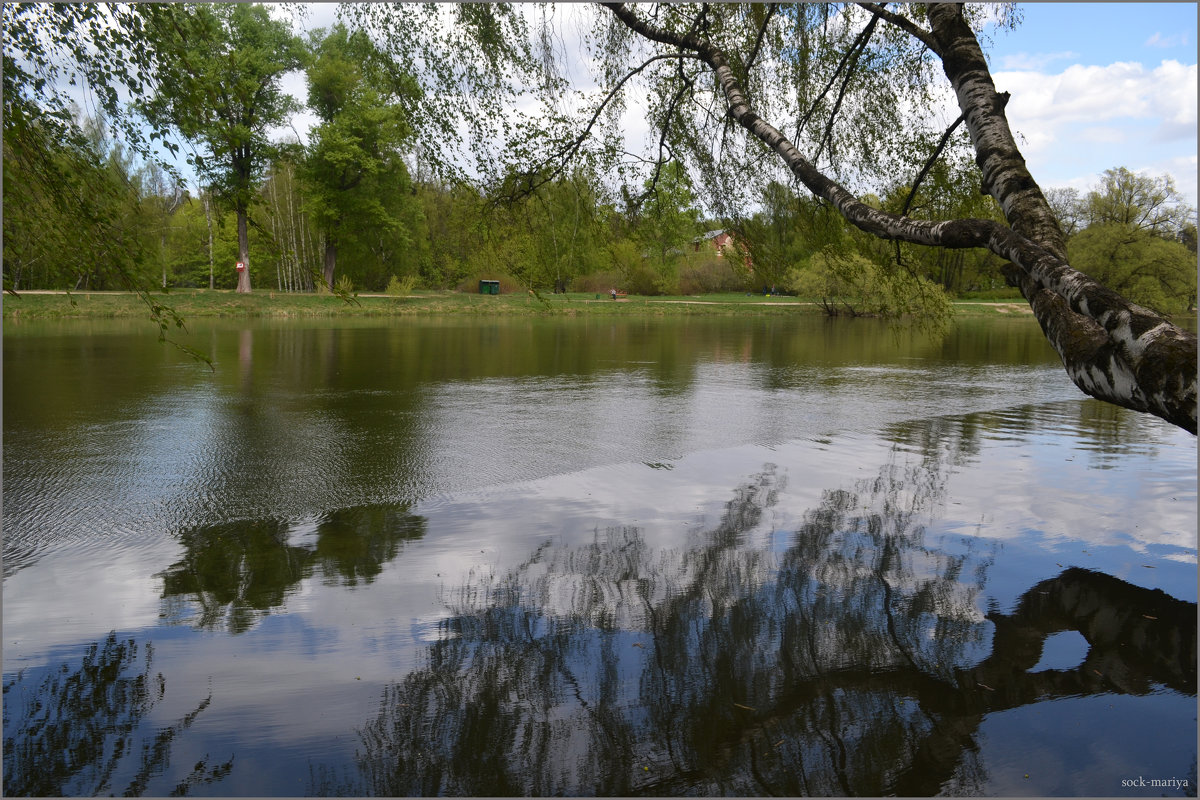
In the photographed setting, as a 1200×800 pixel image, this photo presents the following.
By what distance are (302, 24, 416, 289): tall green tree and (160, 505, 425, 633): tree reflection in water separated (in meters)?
37.8

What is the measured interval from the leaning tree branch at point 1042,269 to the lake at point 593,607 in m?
1.65

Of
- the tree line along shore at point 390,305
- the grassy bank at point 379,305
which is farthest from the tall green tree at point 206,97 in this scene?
the grassy bank at point 379,305

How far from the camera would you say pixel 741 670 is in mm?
4242

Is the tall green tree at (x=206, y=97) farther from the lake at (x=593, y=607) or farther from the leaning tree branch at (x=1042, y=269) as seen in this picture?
the leaning tree branch at (x=1042, y=269)

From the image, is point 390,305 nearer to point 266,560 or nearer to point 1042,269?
point 266,560

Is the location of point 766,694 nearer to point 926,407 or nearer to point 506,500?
point 506,500

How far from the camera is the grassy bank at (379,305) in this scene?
1431 inches

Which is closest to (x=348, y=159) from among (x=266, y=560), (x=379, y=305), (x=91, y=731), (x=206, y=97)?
(x=379, y=305)

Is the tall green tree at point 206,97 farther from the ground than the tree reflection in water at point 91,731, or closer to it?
farther from the ground

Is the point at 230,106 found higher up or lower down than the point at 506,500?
higher up

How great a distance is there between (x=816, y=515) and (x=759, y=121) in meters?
3.40

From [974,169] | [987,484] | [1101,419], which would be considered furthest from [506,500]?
[1101,419]

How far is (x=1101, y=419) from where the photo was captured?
12664 mm

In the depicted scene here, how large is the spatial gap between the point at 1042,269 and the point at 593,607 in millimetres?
3172
